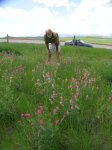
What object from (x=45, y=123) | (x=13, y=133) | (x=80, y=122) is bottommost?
(x=13, y=133)

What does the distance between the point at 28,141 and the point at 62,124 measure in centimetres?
50

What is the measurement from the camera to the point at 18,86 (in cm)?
337

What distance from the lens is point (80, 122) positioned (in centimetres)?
193

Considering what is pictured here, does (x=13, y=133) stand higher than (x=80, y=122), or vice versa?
(x=80, y=122)

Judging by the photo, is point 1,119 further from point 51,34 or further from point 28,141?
point 51,34

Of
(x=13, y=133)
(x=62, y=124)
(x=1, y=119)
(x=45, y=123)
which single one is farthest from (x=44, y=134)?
(x=1, y=119)

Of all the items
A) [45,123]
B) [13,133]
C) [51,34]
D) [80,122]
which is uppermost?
[51,34]

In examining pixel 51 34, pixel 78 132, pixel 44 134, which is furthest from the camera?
pixel 51 34

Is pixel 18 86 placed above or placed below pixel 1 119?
above

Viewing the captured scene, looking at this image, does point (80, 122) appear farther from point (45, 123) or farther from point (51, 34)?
point (51, 34)

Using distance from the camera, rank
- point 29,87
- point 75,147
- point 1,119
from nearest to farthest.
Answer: point 75,147, point 1,119, point 29,87

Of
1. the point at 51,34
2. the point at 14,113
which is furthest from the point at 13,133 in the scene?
the point at 51,34

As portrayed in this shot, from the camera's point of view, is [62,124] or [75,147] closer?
[75,147]

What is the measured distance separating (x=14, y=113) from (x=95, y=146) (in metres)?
1.21
